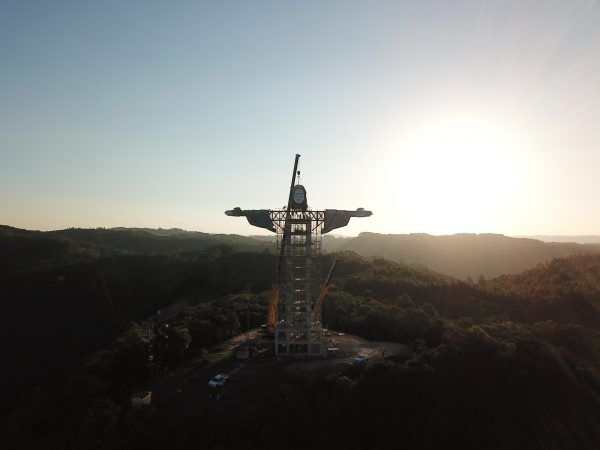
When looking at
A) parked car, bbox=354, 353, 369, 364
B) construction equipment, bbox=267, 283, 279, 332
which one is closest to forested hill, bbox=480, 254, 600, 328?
parked car, bbox=354, 353, 369, 364

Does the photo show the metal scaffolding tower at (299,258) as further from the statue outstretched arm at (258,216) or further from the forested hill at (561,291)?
the forested hill at (561,291)

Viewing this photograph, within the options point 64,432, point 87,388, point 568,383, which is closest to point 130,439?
point 64,432

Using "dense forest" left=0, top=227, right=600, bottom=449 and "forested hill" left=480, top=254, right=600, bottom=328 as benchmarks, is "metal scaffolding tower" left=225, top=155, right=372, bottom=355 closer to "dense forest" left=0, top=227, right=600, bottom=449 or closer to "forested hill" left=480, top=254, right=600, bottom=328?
"dense forest" left=0, top=227, right=600, bottom=449

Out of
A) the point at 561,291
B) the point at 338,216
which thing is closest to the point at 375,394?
the point at 338,216

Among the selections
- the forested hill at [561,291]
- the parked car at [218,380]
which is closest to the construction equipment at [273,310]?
the parked car at [218,380]

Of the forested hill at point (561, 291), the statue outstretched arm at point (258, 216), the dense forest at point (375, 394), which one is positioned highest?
the statue outstretched arm at point (258, 216)

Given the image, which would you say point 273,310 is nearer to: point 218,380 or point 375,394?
point 218,380

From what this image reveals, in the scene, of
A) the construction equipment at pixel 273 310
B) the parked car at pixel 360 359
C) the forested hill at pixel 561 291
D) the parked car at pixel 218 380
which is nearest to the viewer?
the parked car at pixel 218 380
